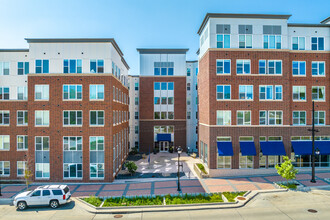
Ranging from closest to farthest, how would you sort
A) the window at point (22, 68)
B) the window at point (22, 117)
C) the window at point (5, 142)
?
1. the window at point (5, 142)
2. the window at point (22, 117)
3. the window at point (22, 68)

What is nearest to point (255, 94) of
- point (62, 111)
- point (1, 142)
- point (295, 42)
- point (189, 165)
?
point (295, 42)

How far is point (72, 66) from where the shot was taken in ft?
81.3

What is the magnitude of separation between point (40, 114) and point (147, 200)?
16.3 metres

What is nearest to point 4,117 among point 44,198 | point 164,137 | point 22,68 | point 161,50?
point 22,68

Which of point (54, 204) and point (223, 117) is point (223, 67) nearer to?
point (223, 117)

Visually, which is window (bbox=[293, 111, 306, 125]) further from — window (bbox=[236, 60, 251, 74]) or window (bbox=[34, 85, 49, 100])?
window (bbox=[34, 85, 49, 100])

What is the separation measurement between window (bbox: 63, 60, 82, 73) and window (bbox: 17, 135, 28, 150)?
9.64 meters

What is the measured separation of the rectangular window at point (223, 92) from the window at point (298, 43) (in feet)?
33.5

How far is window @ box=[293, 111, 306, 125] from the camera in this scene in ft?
90.1

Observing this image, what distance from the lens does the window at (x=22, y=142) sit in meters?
25.8

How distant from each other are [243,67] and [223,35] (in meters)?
4.67

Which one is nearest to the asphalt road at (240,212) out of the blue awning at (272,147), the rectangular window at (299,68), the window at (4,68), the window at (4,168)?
the blue awning at (272,147)

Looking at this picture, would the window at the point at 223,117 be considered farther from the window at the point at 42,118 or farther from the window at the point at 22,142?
the window at the point at 22,142

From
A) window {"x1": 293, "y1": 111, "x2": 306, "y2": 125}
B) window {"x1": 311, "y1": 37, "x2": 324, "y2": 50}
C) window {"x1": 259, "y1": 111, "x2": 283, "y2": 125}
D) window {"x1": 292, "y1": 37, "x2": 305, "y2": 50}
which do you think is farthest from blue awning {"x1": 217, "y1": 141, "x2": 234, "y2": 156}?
window {"x1": 311, "y1": 37, "x2": 324, "y2": 50}
